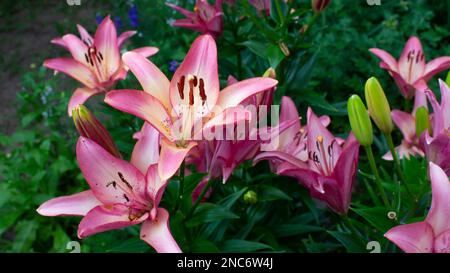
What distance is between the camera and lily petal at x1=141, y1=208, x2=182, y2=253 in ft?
2.43

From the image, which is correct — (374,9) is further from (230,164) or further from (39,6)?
(39,6)

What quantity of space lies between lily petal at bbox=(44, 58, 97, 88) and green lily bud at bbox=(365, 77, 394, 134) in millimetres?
619

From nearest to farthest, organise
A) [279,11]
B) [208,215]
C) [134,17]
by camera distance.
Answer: [208,215] < [279,11] < [134,17]

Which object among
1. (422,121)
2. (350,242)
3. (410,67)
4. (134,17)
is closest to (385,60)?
(410,67)

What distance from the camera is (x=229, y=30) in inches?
53.9

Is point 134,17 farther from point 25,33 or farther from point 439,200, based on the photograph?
point 439,200

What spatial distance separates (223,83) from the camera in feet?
4.17

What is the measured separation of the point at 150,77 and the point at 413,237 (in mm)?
457

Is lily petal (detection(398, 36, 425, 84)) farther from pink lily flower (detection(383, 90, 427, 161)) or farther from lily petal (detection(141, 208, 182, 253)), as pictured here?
lily petal (detection(141, 208, 182, 253))

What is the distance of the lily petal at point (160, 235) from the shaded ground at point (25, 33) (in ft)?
6.32

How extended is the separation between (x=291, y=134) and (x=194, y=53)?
0.29 metres

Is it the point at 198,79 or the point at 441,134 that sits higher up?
the point at 198,79

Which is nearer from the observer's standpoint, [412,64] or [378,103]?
[378,103]

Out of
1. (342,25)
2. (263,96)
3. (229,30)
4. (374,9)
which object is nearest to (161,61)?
(229,30)
